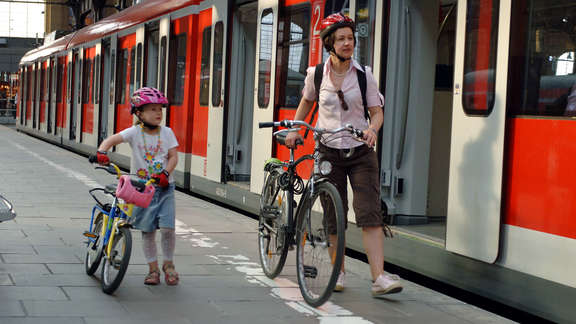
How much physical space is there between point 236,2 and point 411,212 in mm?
4993

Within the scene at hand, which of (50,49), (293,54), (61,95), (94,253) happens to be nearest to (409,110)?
(293,54)

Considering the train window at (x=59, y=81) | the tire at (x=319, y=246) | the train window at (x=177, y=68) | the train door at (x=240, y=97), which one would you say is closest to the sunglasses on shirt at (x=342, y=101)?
the tire at (x=319, y=246)

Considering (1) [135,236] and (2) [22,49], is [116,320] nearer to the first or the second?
(1) [135,236]

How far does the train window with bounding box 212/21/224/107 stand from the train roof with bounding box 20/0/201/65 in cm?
114

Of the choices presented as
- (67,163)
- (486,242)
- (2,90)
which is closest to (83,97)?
(67,163)

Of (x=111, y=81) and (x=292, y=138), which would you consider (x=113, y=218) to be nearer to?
(x=292, y=138)

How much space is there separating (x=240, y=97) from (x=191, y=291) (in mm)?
5802

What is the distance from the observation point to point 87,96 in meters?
23.6

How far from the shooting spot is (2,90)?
243 ft

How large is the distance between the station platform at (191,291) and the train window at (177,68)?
4.63 m

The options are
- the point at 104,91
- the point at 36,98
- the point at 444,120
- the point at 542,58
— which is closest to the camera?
the point at 542,58

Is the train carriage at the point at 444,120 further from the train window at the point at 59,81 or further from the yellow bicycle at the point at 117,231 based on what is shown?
the train window at the point at 59,81

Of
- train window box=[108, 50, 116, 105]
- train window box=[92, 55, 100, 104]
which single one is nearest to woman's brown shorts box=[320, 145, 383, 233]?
train window box=[108, 50, 116, 105]

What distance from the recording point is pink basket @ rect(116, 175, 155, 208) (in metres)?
5.91
